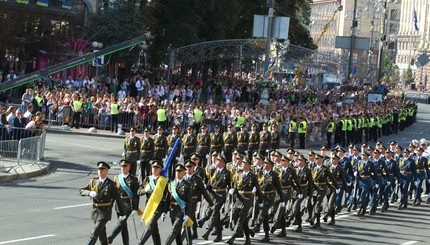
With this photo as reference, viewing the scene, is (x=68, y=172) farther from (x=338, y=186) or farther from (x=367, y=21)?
(x=367, y=21)

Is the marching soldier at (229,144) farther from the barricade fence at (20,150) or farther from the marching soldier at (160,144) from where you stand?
the barricade fence at (20,150)

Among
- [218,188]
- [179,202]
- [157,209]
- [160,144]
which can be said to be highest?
[160,144]

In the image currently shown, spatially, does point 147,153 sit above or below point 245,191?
above

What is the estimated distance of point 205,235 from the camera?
20922 mm

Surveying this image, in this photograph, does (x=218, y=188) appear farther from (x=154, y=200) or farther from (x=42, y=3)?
(x=42, y=3)

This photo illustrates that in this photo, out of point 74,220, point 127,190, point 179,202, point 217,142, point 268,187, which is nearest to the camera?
point 179,202

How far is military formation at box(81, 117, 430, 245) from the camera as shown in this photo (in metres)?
18.2

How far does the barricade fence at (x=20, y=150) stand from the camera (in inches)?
1169

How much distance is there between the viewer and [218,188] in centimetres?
2111

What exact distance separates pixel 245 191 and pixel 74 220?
12.9 ft

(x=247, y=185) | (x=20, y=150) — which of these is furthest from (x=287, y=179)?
(x=20, y=150)

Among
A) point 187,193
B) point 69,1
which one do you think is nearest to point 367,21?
point 69,1

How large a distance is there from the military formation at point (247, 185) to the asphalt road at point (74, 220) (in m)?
0.45

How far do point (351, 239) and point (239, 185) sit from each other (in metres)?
3.28
